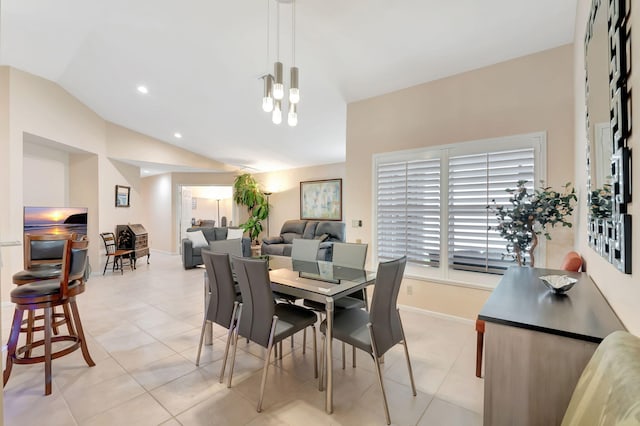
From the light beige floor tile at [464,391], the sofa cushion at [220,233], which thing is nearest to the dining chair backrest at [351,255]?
the light beige floor tile at [464,391]

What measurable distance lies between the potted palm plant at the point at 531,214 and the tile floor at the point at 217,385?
1.07 metres

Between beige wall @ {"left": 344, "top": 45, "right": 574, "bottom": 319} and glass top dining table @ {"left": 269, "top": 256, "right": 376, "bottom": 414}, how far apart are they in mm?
1321

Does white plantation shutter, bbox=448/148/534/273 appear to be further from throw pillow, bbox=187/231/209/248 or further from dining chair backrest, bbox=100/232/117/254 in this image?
dining chair backrest, bbox=100/232/117/254

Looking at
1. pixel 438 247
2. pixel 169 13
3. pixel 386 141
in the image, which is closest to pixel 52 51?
pixel 169 13

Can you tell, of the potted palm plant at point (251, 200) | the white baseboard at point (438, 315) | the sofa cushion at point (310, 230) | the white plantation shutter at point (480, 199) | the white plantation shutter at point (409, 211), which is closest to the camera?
the white plantation shutter at point (480, 199)

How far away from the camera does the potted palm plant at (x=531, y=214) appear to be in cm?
245

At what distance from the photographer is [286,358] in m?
2.60

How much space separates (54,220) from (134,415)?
4634mm

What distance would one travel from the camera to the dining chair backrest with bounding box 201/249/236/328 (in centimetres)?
224

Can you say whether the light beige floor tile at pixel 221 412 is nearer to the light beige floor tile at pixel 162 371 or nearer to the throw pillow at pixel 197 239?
the light beige floor tile at pixel 162 371

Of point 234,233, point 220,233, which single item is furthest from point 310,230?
point 220,233

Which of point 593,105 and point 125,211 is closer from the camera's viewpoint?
point 593,105

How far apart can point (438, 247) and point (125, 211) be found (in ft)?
21.1

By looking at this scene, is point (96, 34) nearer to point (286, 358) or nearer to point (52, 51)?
point (52, 51)
